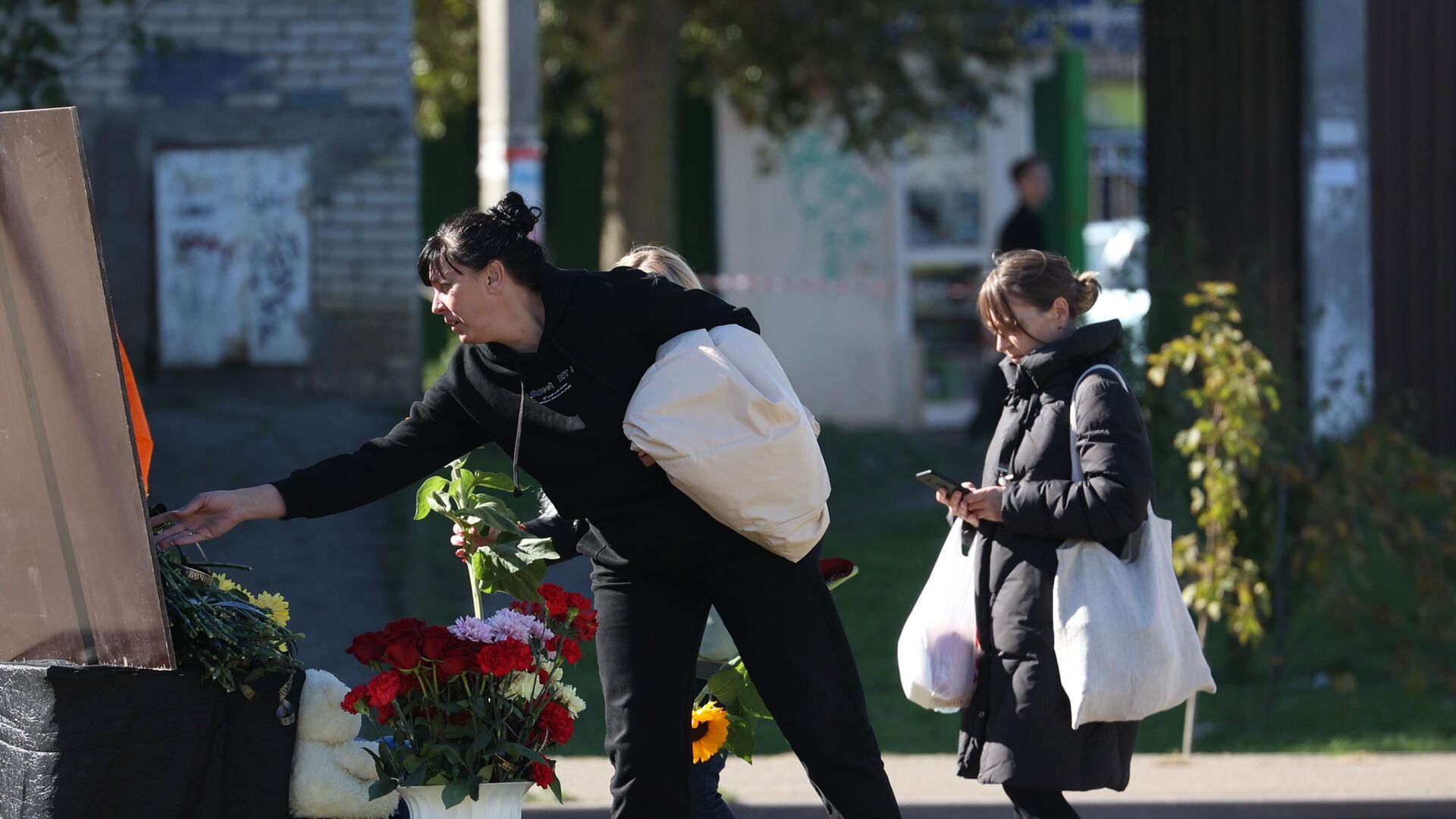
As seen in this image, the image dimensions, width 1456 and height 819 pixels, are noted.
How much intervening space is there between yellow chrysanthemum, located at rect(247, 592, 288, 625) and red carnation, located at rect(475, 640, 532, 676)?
0.54m

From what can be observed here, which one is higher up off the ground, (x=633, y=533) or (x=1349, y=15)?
(x=1349, y=15)

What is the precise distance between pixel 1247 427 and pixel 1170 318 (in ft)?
3.99

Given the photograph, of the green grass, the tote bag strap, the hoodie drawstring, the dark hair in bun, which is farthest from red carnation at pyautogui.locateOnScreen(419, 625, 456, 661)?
the green grass

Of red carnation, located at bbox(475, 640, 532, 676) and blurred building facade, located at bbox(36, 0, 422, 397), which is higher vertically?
blurred building facade, located at bbox(36, 0, 422, 397)

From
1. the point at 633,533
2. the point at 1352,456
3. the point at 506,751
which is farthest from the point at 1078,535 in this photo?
the point at 1352,456

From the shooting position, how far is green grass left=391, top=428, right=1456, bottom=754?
257 inches

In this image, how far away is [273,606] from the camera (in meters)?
3.72

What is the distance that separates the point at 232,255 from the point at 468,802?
781cm

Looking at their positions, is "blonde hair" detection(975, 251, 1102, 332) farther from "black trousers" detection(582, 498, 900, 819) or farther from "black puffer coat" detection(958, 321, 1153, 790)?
"black trousers" detection(582, 498, 900, 819)

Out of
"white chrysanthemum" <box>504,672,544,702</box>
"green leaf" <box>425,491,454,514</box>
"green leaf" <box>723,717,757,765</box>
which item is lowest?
"green leaf" <box>723,717,757,765</box>

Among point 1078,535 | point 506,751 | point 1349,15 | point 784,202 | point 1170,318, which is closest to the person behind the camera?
point 506,751

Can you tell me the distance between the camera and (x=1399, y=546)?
6738 millimetres

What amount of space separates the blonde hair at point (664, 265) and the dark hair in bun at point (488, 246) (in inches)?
20.8

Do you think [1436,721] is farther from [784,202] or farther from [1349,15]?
[784,202]
